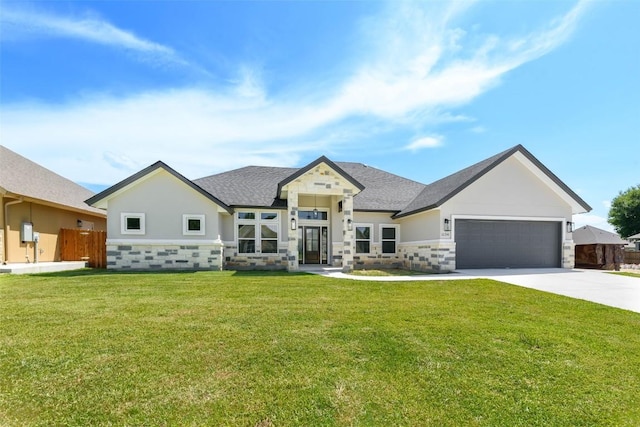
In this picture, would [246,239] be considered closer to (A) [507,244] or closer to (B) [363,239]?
(B) [363,239]

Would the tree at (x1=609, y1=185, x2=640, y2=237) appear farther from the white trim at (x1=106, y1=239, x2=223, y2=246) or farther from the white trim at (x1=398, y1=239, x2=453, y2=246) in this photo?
the white trim at (x1=106, y1=239, x2=223, y2=246)

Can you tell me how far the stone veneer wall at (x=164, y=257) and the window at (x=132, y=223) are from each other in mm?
619

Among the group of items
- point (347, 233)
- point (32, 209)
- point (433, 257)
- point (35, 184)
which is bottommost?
point (433, 257)

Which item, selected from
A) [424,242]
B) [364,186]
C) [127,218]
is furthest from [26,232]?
[424,242]

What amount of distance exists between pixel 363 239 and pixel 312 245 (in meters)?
2.81

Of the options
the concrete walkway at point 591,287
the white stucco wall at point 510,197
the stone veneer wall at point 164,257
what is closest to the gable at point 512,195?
the white stucco wall at point 510,197

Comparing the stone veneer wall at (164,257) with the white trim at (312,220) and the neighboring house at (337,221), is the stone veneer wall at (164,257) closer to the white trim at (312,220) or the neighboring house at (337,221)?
the neighboring house at (337,221)

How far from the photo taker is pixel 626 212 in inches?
1585

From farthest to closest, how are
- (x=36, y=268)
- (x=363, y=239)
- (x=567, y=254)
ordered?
(x=363, y=239), (x=567, y=254), (x=36, y=268)

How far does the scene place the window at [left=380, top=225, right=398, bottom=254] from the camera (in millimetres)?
17859

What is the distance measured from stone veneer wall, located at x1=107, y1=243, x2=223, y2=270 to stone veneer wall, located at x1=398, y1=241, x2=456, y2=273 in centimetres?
961

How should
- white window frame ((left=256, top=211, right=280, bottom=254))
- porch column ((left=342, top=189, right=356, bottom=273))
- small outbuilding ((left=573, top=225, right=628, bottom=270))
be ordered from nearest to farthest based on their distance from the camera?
porch column ((left=342, top=189, right=356, bottom=273)) → white window frame ((left=256, top=211, right=280, bottom=254)) → small outbuilding ((left=573, top=225, right=628, bottom=270))

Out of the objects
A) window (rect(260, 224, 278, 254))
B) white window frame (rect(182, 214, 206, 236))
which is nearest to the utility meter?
white window frame (rect(182, 214, 206, 236))

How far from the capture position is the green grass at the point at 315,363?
9.88ft
